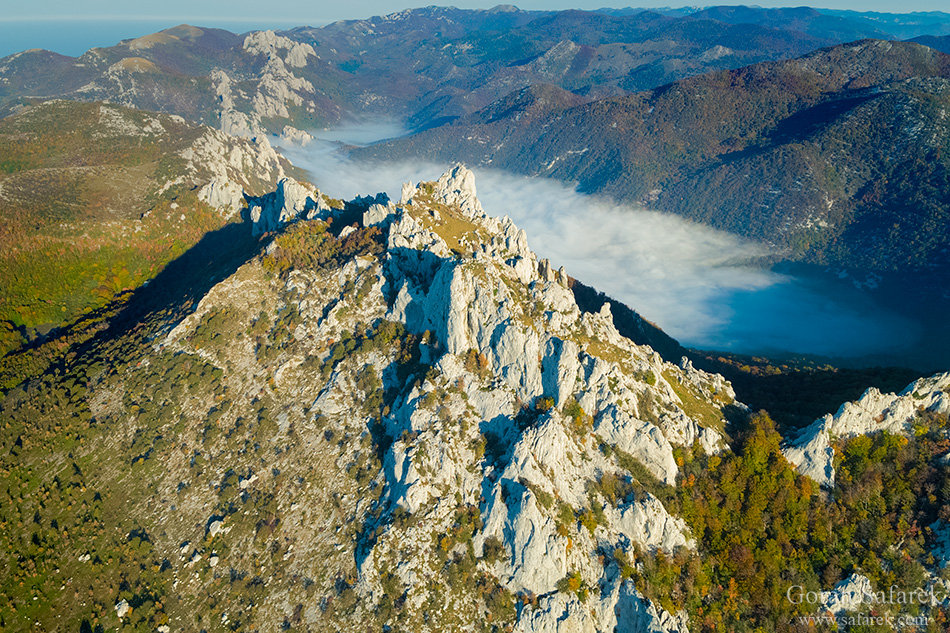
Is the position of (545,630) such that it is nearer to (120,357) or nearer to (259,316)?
(259,316)

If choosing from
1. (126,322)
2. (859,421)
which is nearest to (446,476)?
(859,421)

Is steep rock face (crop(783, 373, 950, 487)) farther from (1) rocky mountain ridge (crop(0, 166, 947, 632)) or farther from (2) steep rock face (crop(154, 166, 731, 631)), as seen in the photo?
(2) steep rock face (crop(154, 166, 731, 631))

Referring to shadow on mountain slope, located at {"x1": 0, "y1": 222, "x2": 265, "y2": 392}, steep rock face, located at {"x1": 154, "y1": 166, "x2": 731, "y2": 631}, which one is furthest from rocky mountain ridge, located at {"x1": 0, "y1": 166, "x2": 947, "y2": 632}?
shadow on mountain slope, located at {"x1": 0, "y1": 222, "x2": 265, "y2": 392}

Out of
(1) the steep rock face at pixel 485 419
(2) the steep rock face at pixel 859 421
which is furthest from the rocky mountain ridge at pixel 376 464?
(2) the steep rock face at pixel 859 421

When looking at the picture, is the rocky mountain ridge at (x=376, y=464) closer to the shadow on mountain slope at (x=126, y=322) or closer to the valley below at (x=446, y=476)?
the valley below at (x=446, y=476)

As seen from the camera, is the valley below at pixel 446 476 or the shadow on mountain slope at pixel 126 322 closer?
the valley below at pixel 446 476

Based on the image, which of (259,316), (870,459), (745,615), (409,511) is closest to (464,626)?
(409,511)
